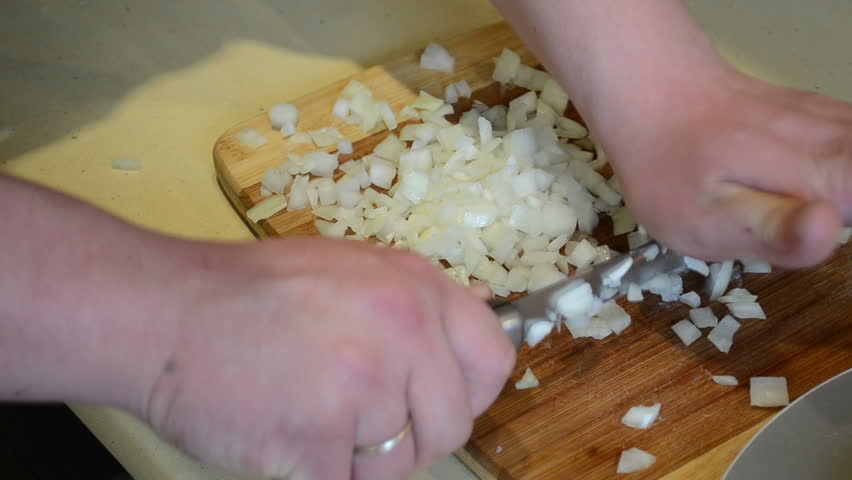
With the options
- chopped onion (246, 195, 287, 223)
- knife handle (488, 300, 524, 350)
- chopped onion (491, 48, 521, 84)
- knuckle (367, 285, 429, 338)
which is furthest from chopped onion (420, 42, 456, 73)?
knuckle (367, 285, 429, 338)

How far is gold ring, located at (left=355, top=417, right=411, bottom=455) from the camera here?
0.63 meters

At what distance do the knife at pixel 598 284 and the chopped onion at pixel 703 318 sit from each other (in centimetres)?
5

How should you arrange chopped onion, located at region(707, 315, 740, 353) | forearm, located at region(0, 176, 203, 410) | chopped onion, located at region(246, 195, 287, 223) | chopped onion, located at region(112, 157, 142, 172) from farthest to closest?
1. chopped onion, located at region(112, 157, 142, 172)
2. chopped onion, located at region(246, 195, 287, 223)
3. chopped onion, located at region(707, 315, 740, 353)
4. forearm, located at region(0, 176, 203, 410)

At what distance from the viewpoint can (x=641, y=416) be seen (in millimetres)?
856

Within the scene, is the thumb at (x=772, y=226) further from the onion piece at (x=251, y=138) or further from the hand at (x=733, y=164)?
the onion piece at (x=251, y=138)

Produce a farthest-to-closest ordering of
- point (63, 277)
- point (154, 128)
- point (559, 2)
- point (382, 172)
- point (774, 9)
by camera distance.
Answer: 1. point (774, 9)
2. point (154, 128)
3. point (382, 172)
4. point (559, 2)
5. point (63, 277)

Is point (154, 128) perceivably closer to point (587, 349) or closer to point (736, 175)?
point (587, 349)

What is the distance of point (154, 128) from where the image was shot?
1.21 metres

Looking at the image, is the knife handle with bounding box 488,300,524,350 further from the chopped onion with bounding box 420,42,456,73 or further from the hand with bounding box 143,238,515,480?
the chopped onion with bounding box 420,42,456,73

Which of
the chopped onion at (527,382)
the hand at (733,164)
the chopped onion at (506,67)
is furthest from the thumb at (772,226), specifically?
the chopped onion at (506,67)

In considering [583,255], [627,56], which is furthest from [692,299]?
[627,56]

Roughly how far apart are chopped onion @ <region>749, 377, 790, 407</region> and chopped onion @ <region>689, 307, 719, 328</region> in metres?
0.08

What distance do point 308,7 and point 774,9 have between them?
2.36ft

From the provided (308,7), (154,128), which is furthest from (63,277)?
(308,7)
